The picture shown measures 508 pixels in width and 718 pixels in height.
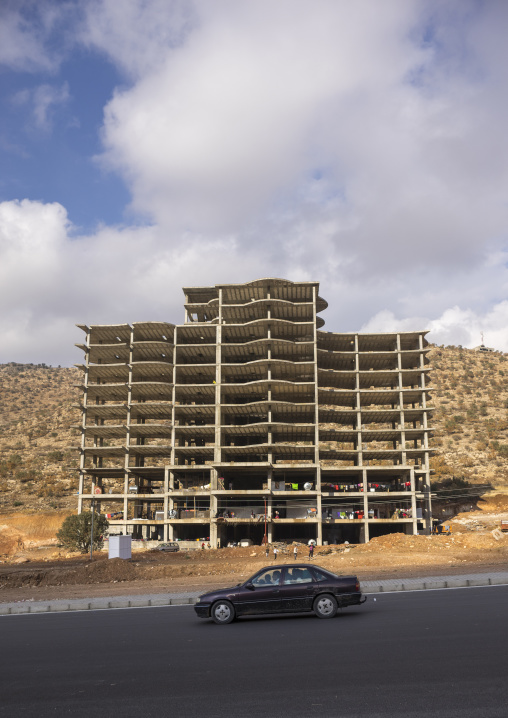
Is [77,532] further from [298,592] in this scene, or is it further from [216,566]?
[298,592]

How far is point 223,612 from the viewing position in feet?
52.6

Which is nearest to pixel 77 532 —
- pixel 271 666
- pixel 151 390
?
pixel 151 390

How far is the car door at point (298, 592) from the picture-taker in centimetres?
1581

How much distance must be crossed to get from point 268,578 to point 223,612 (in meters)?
1.47

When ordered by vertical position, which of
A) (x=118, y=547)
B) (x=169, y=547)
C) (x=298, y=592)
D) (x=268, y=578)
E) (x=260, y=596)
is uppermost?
(x=268, y=578)

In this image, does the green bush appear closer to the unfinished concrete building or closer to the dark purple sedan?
the unfinished concrete building

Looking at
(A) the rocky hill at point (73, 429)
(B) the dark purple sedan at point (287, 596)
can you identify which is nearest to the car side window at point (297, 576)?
(B) the dark purple sedan at point (287, 596)

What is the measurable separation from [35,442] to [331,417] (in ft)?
191

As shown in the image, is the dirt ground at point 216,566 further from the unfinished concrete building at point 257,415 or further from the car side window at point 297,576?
the car side window at point 297,576

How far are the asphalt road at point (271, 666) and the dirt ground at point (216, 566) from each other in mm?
13734

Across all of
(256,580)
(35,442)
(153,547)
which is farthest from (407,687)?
(35,442)

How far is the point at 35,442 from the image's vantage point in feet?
358

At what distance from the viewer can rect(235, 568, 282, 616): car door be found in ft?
52.0

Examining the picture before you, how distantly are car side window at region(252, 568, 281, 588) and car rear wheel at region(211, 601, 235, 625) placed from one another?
86cm
